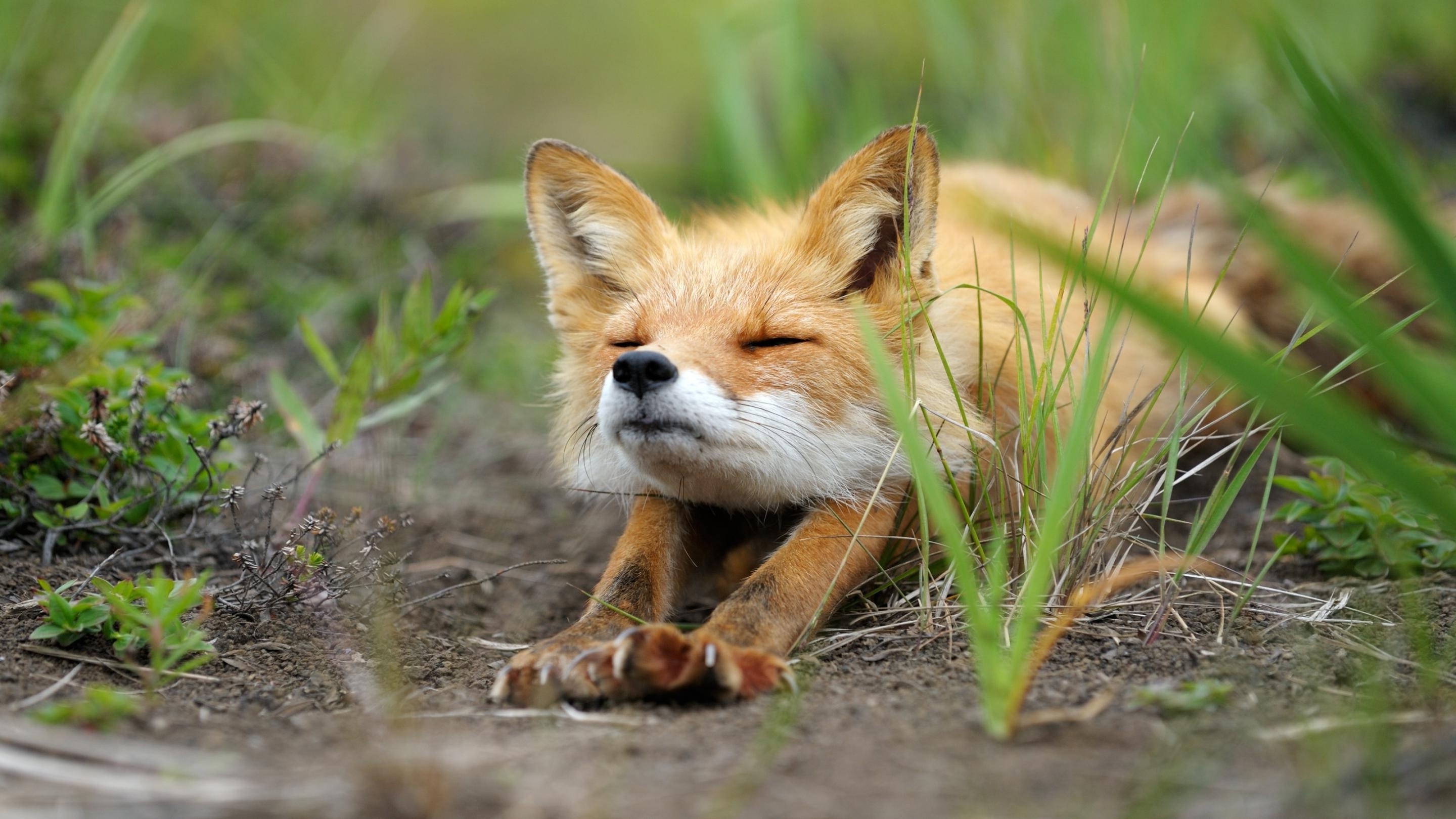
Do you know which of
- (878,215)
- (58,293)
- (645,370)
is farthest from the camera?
(58,293)

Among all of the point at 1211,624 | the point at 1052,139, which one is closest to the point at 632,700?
the point at 1211,624

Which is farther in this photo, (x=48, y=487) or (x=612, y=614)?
(x=48, y=487)

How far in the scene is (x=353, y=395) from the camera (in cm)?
345

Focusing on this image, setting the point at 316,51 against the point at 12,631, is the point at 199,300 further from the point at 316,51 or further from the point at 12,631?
the point at 316,51

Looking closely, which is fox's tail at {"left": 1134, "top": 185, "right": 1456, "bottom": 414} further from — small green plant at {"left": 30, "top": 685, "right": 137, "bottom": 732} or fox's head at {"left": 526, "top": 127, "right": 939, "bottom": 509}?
small green plant at {"left": 30, "top": 685, "right": 137, "bottom": 732}

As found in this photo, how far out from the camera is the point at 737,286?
3018 mm

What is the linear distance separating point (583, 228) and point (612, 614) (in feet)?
4.39

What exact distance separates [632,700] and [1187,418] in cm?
168

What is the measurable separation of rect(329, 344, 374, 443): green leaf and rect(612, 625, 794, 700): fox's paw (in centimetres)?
161

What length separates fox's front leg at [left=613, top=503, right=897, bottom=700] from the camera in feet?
7.22

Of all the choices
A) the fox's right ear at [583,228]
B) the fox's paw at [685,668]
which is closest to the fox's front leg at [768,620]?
the fox's paw at [685,668]

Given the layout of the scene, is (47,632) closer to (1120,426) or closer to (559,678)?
(559,678)

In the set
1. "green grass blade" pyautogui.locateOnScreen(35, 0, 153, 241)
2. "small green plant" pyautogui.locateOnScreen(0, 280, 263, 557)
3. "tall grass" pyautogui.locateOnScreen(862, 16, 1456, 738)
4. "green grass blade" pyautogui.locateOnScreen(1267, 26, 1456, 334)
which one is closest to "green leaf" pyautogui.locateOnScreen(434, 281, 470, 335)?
"small green plant" pyautogui.locateOnScreen(0, 280, 263, 557)

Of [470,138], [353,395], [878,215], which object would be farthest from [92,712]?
[470,138]
